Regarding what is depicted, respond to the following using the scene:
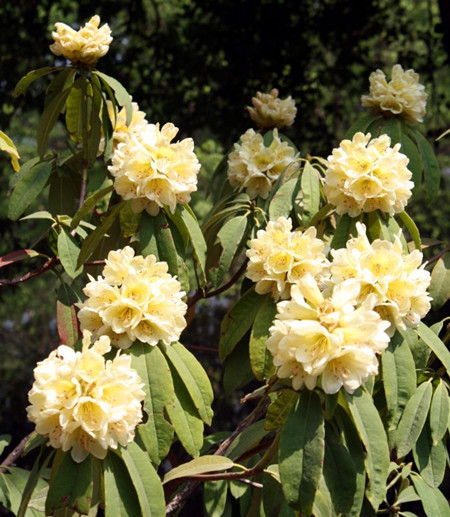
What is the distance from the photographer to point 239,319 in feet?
6.10

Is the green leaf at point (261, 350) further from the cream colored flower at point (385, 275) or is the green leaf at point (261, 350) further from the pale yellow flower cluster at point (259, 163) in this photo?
the pale yellow flower cluster at point (259, 163)

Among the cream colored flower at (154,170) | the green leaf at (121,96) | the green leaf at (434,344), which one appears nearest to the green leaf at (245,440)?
the green leaf at (434,344)

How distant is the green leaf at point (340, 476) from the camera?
4.43 feet

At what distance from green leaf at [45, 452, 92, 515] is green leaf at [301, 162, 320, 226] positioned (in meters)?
0.96

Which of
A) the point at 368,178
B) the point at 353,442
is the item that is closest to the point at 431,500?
the point at 353,442

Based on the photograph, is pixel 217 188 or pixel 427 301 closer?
pixel 427 301

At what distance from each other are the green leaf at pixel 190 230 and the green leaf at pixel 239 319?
107 millimetres

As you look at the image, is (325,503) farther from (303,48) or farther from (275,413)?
(303,48)

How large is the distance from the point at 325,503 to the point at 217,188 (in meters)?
1.47

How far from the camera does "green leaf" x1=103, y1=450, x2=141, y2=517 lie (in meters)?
1.33

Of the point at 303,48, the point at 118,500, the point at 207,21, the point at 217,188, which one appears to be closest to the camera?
the point at 118,500

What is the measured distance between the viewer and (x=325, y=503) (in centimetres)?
153

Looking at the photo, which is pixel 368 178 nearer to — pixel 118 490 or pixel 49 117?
pixel 118 490

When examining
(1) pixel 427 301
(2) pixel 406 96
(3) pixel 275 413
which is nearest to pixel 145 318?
(3) pixel 275 413
